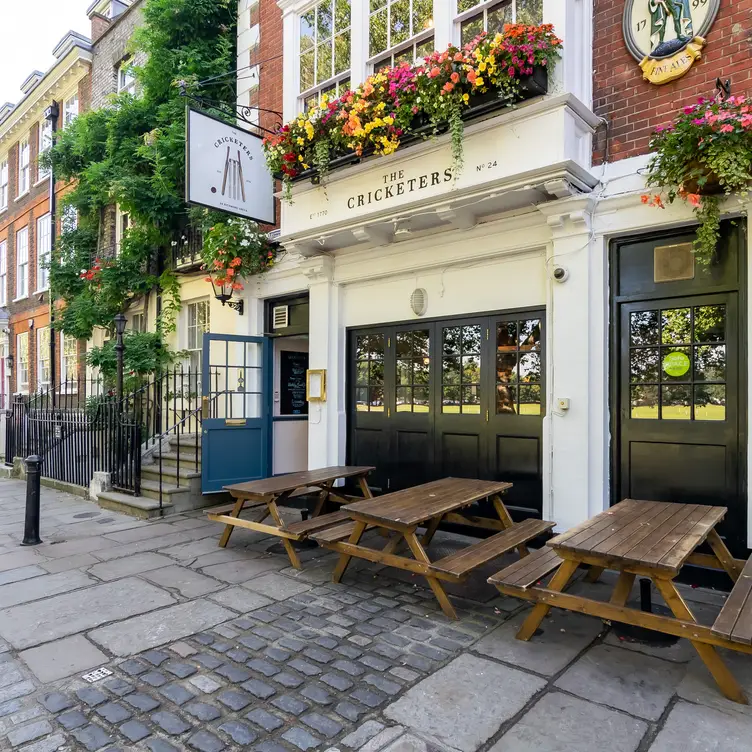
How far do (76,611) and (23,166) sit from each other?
704 inches

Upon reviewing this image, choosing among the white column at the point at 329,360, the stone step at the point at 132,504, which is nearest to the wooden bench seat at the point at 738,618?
the white column at the point at 329,360

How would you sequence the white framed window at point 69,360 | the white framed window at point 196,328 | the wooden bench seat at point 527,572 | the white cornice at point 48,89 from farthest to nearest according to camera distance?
the white cornice at point 48,89
the white framed window at point 69,360
the white framed window at point 196,328
the wooden bench seat at point 527,572

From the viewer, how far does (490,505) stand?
5.50m

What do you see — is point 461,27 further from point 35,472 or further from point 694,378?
point 35,472

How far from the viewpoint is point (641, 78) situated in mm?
4578

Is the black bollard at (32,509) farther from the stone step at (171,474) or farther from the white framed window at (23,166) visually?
the white framed window at (23,166)

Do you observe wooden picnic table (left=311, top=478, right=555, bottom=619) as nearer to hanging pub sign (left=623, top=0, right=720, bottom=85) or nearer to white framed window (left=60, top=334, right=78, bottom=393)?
hanging pub sign (left=623, top=0, right=720, bottom=85)

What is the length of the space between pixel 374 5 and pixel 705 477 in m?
5.93

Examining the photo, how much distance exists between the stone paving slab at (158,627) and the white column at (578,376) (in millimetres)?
2975

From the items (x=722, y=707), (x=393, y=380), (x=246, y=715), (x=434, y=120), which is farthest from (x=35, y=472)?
(x=722, y=707)

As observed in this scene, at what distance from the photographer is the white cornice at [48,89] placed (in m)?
13.5

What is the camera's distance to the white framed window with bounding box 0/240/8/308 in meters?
17.9

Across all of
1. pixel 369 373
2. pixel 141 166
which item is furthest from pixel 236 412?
pixel 141 166

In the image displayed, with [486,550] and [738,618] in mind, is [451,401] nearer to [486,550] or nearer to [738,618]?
[486,550]
